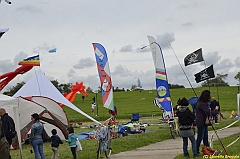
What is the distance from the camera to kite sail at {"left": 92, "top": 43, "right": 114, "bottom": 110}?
48.4ft

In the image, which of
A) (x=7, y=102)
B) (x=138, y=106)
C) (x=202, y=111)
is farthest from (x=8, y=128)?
(x=138, y=106)

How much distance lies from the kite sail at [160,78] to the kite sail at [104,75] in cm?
417

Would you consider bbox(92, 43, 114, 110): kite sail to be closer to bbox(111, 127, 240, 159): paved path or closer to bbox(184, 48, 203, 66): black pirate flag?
bbox(111, 127, 240, 159): paved path

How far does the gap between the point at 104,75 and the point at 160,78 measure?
181 inches

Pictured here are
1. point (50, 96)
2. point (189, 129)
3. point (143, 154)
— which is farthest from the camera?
point (50, 96)

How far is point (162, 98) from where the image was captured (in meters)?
18.8

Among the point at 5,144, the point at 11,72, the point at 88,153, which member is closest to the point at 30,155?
the point at 88,153

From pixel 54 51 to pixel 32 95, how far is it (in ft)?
10.2

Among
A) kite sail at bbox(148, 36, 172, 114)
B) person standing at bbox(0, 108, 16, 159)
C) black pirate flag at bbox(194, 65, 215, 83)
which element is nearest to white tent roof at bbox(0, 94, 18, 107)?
person standing at bbox(0, 108, 16, 159)

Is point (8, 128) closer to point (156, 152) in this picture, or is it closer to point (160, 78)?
point (156, 152)

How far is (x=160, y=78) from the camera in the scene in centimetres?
1919

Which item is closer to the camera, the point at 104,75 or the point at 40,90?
the point at 104,75

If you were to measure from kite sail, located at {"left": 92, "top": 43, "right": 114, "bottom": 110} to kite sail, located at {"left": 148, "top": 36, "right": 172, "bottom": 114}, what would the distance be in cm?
417

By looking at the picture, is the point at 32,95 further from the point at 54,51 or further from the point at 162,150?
the point at 162,150
